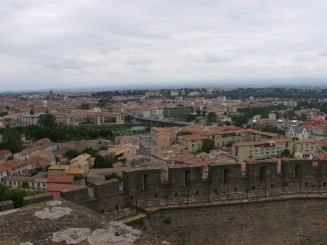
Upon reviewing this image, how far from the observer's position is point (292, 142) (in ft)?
175

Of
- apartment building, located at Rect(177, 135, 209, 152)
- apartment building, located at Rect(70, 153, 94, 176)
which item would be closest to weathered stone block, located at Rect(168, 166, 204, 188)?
apartment building, located at Rect(70, 153, 94, 176)

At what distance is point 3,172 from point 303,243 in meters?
37.7

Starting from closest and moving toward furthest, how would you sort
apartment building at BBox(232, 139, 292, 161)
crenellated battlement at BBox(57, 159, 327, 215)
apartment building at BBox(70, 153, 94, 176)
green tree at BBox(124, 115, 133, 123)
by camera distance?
crenellated battlement at BBox(57, 159, 327, 215) < apartment building at BBox(70, 153, 94, 176) < apartment building at BBox(232, 139, 292, 161) < green tree at BBox(124, 115, 133, 123)

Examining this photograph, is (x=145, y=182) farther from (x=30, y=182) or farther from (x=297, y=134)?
(x=297, y=134)

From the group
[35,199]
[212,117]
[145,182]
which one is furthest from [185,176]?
[212,117]

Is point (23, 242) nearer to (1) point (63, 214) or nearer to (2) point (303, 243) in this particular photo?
(1) point (63, 214)

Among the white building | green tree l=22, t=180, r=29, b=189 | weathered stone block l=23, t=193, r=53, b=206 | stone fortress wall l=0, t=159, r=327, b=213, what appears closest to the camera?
weathered stone block l=23, t=193, r=53, b=206

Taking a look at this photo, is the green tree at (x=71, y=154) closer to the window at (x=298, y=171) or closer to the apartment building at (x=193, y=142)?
the apartment building at (x=193, y=142)

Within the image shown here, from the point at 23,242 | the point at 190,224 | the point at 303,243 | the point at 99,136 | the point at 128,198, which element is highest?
the point at 23,242

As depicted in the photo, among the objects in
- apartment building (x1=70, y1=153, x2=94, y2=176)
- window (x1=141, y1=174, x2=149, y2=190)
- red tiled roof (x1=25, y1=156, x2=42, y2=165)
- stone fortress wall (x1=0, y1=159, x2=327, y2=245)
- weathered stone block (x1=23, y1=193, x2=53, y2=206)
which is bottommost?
red tiled roof (x1=25, y1=156, x2=42, y2=165)

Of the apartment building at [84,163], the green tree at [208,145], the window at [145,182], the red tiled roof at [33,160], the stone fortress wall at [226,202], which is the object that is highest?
the window at [145,182]

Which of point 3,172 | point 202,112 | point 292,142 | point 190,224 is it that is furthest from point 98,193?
point 202,112

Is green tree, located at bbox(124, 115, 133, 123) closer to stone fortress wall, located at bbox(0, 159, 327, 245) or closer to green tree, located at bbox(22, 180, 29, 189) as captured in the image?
green tree, located at bbox(22, 180, 29, 189)

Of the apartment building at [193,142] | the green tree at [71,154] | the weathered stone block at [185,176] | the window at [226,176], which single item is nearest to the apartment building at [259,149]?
the apartment building at [193,142]
